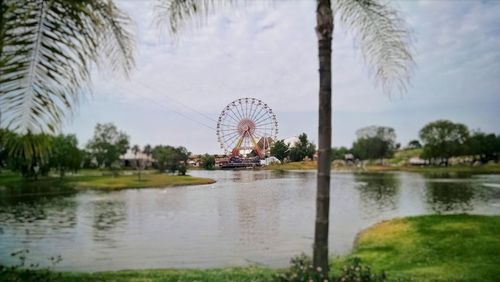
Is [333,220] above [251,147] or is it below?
below

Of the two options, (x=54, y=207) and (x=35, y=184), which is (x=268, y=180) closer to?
(x=54, y=207)

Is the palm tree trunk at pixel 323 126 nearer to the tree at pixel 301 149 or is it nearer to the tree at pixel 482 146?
the tree at pixel 301 149

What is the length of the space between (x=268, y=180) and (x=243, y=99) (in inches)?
75.7

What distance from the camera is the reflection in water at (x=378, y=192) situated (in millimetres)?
27572

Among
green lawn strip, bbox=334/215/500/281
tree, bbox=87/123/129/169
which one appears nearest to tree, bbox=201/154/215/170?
green lawn strip, bbox=334/215/500/281

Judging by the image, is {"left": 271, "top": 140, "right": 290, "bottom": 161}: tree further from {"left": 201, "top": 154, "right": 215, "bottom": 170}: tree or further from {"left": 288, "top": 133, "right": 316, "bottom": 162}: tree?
{"left": 201, "top": 154, "right": 215, "bottom": 170}: tree

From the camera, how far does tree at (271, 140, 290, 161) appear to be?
8.16 metres

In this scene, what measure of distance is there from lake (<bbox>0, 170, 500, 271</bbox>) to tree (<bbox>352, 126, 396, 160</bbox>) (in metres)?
2.65

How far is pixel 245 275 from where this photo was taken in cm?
1065

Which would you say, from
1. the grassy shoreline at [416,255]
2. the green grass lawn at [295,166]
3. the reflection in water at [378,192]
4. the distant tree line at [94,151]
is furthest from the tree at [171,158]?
the reflection in water at [378,192]

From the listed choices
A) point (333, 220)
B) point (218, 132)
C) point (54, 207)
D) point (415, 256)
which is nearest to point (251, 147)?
point (218, 132)

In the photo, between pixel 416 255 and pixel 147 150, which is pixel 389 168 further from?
pixel 147 150

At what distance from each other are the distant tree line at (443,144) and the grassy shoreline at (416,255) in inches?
133

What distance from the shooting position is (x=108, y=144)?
1478 cm
